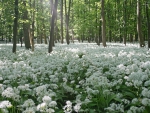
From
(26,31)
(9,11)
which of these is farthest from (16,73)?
(26,31)

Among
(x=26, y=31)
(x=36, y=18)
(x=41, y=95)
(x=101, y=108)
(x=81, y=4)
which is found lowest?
(x=101, y=108)

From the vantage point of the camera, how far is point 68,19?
1511 inches

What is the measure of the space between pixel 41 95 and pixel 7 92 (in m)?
0.88

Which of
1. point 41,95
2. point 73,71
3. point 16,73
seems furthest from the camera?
point 73,71

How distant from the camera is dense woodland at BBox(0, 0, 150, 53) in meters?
18.1

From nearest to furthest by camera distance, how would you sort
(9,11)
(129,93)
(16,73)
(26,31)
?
(129,93)
(16,73)
(9,11)
(26,31)

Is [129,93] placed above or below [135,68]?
below

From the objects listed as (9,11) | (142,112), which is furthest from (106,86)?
(9,11)

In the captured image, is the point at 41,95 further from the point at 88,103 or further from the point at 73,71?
the point at 73,71

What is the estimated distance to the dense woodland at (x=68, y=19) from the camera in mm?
18131

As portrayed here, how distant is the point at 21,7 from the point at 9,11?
1.17 metres

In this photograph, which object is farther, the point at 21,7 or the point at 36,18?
the point at 36,18

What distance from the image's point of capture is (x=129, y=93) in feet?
20.1

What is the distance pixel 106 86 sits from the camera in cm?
613
